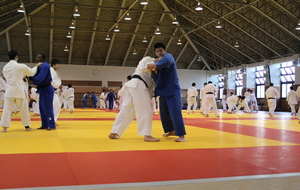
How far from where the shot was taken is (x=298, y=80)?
24.8 m

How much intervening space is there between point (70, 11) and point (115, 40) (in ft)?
21.3

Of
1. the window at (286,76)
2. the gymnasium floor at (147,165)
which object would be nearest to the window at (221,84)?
the window at (286,76)

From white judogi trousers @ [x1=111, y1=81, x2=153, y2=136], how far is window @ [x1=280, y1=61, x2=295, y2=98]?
23329 millimetres

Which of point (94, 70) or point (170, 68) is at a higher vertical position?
point (94, 70)

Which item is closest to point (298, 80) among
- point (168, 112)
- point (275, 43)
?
point (275, 43)

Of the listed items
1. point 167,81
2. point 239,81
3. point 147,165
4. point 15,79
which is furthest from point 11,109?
point 239,81

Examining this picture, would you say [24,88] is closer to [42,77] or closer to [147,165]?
[42,77]

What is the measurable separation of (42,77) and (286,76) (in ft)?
78.8

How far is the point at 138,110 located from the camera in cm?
532

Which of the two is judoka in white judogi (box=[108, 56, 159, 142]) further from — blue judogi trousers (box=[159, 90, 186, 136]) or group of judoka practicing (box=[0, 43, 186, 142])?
blue judogi trousers (box=[159, 90, 186, 136])

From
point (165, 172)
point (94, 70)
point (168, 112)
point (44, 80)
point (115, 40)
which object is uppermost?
point (115, 40)

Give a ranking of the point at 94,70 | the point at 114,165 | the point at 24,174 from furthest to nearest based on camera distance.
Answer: the point at 94,70 → the point at 114,165 → the point at 24,174

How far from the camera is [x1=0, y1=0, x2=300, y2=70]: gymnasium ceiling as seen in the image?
22.9 m

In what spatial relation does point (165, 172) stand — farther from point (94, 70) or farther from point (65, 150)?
point (94, 70)
